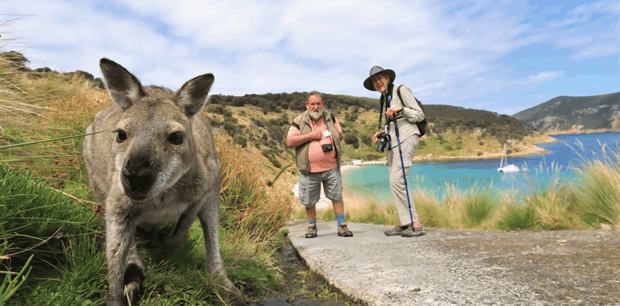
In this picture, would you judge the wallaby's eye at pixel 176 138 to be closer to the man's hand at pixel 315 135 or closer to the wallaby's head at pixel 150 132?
the wallaby's head at pixel 150 132

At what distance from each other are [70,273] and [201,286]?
101cm

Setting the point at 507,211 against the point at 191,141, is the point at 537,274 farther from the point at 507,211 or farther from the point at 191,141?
the point at 507,211

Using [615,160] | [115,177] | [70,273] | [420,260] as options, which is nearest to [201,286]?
[70,273]

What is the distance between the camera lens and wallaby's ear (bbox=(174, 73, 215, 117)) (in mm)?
2822

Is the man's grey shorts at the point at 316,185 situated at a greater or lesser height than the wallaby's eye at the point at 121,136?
lesser

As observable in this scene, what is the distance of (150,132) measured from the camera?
239 centimetres

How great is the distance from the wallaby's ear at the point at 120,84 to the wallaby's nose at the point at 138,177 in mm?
919

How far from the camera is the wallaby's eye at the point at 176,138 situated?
2500mm

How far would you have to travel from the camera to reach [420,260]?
13.9ft

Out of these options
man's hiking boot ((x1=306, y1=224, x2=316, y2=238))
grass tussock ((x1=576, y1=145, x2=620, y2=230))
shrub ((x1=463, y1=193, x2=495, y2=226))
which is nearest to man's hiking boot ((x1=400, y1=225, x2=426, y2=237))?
man's hiking boot ((x1=306, y1=224, x2=316, y2=238))

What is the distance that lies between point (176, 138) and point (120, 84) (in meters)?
0.76

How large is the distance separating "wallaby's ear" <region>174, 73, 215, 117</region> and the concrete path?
248 cm

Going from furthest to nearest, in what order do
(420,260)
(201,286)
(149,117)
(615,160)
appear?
(615,160) < (420,260) < (201,286) < (149,117)

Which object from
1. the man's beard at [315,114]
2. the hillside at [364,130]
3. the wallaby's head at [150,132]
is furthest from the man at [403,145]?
the hillside at [364,130]
